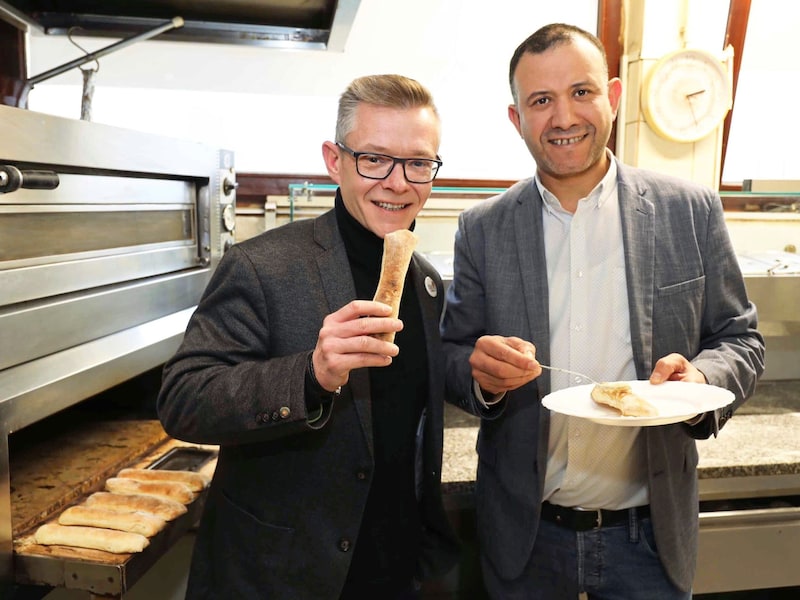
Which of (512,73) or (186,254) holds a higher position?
(512,73)

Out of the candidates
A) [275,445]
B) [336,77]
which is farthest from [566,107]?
[336,77]

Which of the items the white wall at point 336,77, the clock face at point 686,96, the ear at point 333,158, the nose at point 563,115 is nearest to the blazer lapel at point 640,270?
the nose at point 563,115

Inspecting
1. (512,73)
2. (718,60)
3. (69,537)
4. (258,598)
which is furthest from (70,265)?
(718,60)

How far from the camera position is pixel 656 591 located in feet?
5.38

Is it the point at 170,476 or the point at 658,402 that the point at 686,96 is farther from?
the point at 170,476

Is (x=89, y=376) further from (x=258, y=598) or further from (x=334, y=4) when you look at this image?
(x=334, y=4)

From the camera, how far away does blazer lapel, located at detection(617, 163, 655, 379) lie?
5.26ft

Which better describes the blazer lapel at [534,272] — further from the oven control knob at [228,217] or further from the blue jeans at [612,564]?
the oven control knob at [228,217]

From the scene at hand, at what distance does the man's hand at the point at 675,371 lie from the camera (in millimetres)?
1467

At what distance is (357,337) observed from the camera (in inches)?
43.5

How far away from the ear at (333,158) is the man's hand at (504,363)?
51 cm

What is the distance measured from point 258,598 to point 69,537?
0.46 metres

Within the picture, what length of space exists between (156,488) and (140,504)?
0.34ft

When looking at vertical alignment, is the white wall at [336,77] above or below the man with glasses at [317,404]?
above
